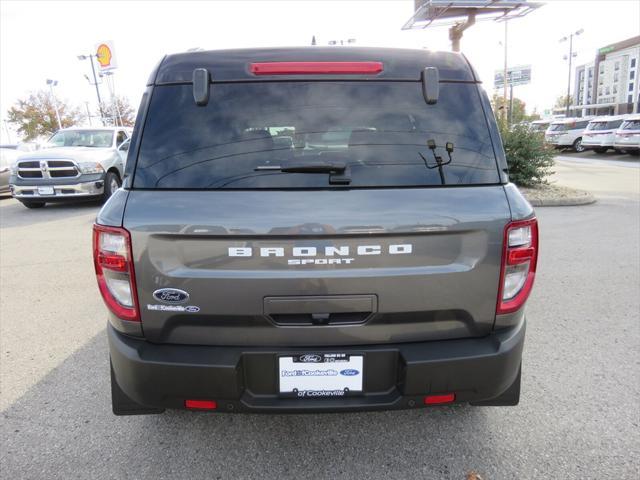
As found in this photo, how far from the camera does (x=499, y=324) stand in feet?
6.50

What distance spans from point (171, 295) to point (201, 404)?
0.51 meters

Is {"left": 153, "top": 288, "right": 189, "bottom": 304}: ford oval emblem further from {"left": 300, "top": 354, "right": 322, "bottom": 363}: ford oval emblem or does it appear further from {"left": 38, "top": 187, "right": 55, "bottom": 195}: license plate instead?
{"left": 38, "top": 187, "right": 55, "bottom": 195}: license plate

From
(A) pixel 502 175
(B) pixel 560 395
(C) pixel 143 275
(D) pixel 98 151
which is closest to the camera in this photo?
(C) pixel 143 275

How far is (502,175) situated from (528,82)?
88.5 feet

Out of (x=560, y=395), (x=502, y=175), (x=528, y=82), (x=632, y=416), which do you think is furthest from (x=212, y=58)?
(x=528, y=82)

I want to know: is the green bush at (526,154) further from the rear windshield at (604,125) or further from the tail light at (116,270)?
the rear windshield at (604,125)

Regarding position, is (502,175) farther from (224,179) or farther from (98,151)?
(98,151)

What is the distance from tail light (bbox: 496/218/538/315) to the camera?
1.90 meters

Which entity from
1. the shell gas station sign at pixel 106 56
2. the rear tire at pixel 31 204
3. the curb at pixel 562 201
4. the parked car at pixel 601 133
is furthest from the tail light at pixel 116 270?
the shell gas station sign at pixel 106 56

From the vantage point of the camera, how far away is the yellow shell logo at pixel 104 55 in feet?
91.8

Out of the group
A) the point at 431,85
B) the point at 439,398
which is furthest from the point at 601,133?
the point at 439,398

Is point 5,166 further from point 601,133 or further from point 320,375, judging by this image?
point 601,133

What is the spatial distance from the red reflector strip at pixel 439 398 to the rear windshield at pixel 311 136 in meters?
0.92

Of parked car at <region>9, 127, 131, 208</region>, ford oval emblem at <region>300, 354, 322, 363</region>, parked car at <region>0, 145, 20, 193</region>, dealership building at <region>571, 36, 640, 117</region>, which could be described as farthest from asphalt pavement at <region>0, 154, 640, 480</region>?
dealership building at <region>571, 36, 640, 117</region>
